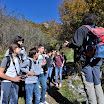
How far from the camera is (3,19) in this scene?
929 centimetres

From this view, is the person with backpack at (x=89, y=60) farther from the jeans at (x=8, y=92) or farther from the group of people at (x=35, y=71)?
the jeans at (x=8, y=92)

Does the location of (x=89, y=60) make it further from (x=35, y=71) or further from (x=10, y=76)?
(x=10, y=76)

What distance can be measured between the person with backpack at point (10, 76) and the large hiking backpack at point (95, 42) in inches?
68.8

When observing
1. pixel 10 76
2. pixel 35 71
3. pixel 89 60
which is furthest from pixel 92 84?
pixel 10 76

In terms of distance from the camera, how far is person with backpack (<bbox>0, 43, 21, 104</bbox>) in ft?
7.93

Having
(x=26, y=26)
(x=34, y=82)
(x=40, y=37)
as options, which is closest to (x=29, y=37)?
(x=26, y=26)

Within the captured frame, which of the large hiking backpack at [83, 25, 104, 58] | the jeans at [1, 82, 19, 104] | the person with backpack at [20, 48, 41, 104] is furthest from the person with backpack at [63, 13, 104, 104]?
the jeans at [1, 82, 19, 104]

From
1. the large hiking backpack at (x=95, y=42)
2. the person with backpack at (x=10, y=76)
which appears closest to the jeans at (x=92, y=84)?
the large hiking backpack at (x=95, y=42)

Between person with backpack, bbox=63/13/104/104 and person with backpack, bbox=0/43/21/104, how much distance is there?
139 centimetres

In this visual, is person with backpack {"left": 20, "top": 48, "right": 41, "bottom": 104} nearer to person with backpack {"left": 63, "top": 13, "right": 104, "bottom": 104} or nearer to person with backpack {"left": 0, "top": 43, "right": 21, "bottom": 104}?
person with backpack {"left": 0, "top": 43, "right": 21, "bottom": 104}

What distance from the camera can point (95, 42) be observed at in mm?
2000

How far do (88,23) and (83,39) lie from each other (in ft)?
1.31

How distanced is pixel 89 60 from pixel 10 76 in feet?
6.12

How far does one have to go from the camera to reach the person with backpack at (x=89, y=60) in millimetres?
2109
